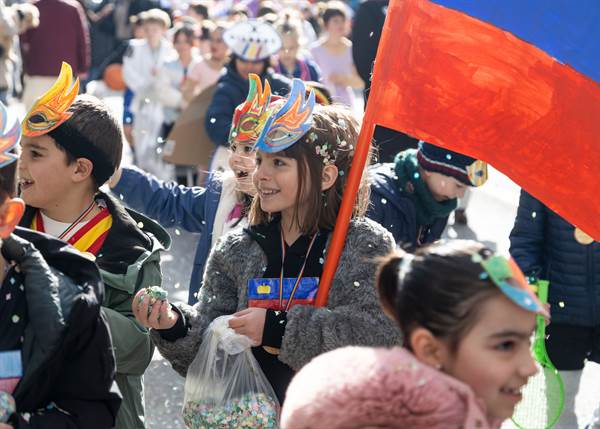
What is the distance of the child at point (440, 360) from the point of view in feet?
7.28

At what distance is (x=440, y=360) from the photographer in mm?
2369

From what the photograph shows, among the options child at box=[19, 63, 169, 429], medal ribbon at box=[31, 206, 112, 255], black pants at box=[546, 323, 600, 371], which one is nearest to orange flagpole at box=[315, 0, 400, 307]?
child at box=[19, 63, 169, 429]

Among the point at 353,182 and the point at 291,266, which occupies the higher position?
the point at 353,182

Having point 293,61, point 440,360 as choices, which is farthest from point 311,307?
point 293,61

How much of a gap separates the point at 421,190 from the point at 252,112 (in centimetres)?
121

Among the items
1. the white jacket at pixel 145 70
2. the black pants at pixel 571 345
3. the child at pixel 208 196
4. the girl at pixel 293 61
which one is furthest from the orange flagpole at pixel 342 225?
the white jacket at pixel 145 70

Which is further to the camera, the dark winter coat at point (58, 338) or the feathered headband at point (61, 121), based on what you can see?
the feathered headband at point (61, 121)

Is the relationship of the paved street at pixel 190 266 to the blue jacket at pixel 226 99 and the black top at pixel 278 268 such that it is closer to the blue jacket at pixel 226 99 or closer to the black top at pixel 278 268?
the blue jacket at pixel 226 99

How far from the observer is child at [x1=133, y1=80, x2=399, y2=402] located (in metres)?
3.19

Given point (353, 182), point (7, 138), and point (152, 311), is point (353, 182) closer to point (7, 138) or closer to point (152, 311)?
point (152, 311)

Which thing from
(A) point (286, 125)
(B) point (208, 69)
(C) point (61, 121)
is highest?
(B) point (208, 69)

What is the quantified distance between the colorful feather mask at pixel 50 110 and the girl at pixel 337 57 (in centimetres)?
774

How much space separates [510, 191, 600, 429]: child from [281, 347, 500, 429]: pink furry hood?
2.50 metres

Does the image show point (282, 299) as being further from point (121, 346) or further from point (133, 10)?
point (133, 10)
